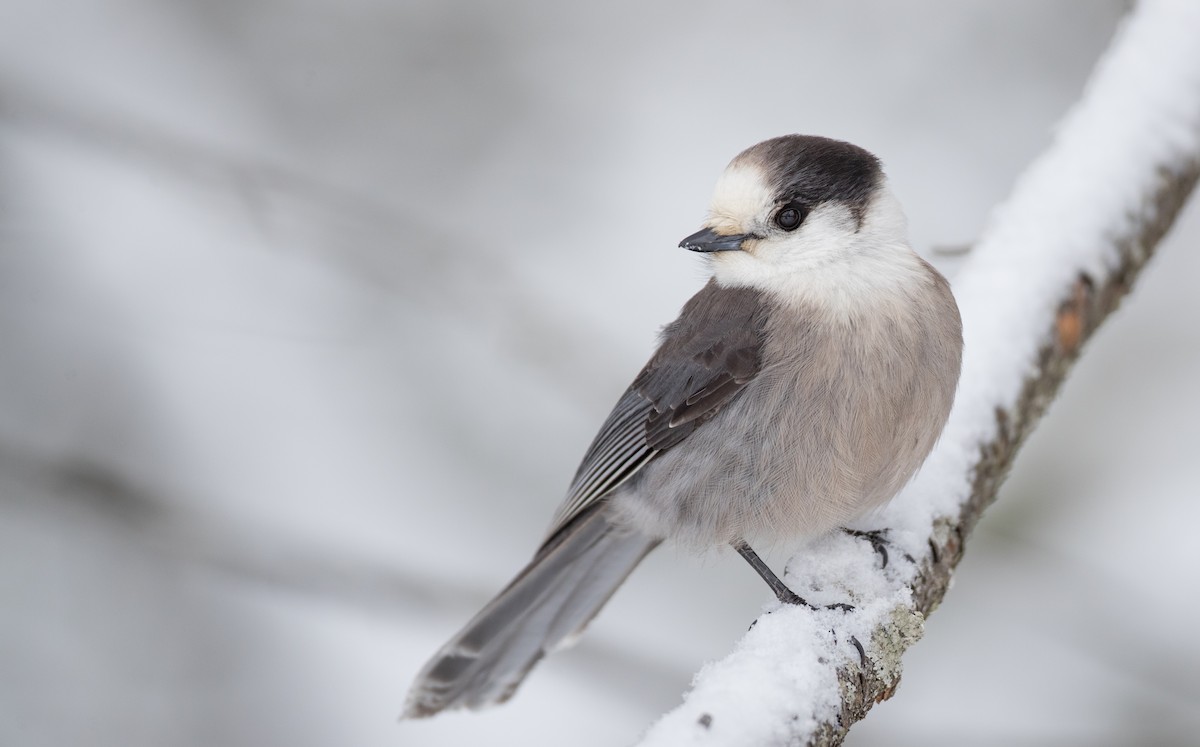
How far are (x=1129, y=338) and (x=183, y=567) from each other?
4.60 metres

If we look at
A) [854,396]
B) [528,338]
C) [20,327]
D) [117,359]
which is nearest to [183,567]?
[117,359]

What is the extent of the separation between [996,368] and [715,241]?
2.86ft

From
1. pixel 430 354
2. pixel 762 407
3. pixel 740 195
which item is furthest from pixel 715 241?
pixel 430 354

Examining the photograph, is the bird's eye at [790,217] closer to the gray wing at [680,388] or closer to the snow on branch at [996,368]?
the gray wing at [680,388]

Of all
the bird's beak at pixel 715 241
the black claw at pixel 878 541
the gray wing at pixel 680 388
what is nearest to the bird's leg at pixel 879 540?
the black claw at pixel 878 541

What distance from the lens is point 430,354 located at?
5711 millimetres

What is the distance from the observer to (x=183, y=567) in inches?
187

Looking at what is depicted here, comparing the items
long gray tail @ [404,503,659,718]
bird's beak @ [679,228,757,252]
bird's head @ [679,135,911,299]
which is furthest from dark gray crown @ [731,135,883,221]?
long gray tail @ [404,503,659,718]

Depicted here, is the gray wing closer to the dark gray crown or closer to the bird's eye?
the bird's eye

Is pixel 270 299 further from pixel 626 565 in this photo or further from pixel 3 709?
pixel 626 565

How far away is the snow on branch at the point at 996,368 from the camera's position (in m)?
2.01

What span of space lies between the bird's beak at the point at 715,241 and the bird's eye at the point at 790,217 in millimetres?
85

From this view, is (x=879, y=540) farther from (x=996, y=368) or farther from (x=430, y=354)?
(x=430, y=354)

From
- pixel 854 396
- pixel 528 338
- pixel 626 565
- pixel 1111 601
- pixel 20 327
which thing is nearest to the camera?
pixel 854 396
